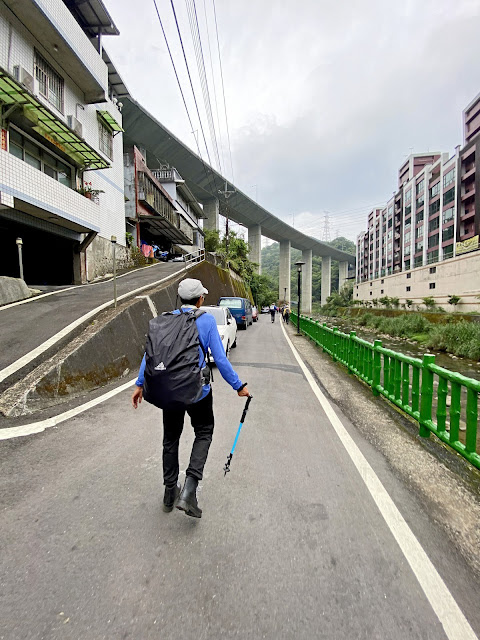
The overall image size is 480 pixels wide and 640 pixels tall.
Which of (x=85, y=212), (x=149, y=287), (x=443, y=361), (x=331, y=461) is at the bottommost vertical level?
(x=443, y=361)

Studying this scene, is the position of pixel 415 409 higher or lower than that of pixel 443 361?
higher

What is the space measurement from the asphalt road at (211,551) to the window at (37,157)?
12891 millimetres

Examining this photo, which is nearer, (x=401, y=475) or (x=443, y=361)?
(x=401, y=475)

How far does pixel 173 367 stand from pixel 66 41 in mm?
15921

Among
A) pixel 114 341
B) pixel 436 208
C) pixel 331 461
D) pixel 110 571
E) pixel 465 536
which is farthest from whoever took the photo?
pixel 436 208

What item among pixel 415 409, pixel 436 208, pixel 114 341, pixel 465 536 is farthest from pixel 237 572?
pixel 436 208

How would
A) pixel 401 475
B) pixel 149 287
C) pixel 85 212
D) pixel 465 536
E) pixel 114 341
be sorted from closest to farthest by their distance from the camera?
pixel 465 536 < pixel 401 475 < pixel 114 341 < pixel 149 287 < pixel 85 212

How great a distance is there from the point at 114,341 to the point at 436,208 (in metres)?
63.9

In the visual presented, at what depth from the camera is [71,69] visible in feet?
44.8

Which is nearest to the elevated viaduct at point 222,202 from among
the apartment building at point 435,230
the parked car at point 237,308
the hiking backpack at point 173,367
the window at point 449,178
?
the parked car at point 237,308

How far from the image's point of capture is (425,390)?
416 cm

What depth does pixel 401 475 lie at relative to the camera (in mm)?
3211

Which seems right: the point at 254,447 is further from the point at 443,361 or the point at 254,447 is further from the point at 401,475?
A: the point at 443,361

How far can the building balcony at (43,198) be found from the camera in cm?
997
